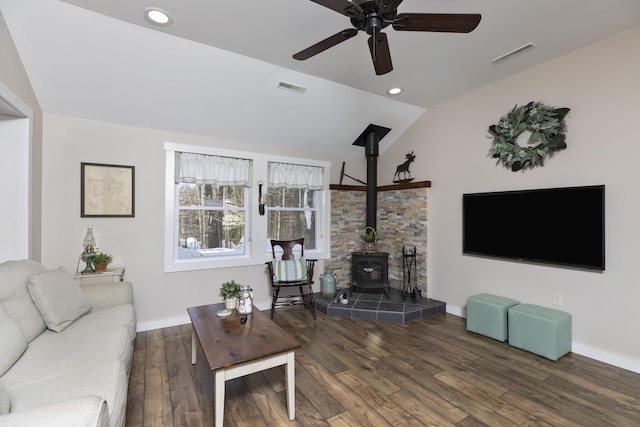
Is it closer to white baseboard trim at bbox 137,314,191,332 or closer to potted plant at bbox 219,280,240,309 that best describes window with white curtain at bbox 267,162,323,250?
white baseboard trim at bbox 137,314,191,332

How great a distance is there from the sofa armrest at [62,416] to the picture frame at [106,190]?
2680 millimetres

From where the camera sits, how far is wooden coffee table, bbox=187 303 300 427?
1.71 metres

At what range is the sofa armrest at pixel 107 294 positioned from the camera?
8.39 ft

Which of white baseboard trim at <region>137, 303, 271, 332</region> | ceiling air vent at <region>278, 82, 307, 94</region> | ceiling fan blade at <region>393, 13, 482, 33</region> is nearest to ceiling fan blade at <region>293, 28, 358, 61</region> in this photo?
ceiling fan blade at <region>393, 13, 482, 33</region>

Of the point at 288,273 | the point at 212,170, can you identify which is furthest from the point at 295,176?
the point at 288,273

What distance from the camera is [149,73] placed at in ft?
9.37

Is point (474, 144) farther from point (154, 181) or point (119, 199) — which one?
point (119, 199)

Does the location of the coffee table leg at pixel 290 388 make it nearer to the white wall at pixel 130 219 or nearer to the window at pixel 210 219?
the white wall at pixel 130 219

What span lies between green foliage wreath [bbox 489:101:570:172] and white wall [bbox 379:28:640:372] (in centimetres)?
8

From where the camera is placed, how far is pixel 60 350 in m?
1.78

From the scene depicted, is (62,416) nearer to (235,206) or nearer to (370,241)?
(235,206)

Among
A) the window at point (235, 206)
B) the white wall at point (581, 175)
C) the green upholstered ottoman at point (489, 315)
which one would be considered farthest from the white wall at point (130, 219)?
the white wall at point (581, 175)

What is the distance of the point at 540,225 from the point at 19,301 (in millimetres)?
4396

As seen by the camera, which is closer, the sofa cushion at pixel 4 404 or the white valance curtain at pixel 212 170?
the sofa cushion at pixel 4 404
